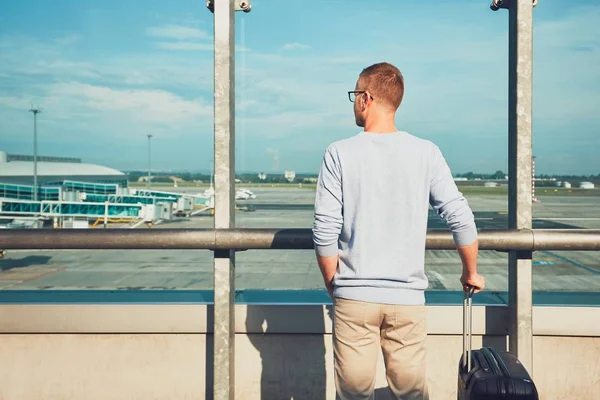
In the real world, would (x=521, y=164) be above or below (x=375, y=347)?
above

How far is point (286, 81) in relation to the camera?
3.22 m

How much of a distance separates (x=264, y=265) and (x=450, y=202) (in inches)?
73.6

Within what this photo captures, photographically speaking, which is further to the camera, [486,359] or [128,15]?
[128,15]

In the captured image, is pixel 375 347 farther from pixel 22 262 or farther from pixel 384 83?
pixel 22 262

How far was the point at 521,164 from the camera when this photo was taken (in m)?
2.86

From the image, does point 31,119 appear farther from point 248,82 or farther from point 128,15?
point 248,82

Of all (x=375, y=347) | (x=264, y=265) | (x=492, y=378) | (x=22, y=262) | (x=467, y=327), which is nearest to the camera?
(x=492, y=378)

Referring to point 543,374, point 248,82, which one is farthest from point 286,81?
point 543,374

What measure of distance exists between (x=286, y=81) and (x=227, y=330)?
1.45 m

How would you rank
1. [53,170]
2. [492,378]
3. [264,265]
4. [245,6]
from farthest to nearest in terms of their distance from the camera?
1. [53,170]
2. [264,265]
3. [245,6]
4. [492,378]

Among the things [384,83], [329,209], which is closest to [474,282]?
[329,209]

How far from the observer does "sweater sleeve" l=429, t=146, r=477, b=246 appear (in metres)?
2.11

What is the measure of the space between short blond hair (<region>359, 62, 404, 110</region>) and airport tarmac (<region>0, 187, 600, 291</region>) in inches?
44.4

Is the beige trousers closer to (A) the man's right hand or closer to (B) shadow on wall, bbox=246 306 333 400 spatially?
(A) the man's right hand
